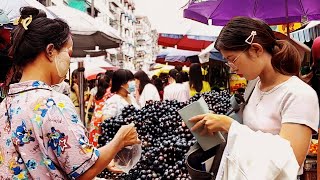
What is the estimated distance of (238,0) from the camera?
4852 mm

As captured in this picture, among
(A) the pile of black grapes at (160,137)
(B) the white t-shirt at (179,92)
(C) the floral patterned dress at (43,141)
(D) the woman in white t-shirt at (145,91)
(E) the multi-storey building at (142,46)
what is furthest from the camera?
(E) the multi-storey building at (142,46)

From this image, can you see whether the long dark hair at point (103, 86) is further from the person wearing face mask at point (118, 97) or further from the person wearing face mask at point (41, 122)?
the person wearing face mask at point (41, 122)

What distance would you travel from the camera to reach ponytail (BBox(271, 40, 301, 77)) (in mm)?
2189

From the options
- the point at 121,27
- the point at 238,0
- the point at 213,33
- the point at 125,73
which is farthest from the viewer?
the point at 121,27

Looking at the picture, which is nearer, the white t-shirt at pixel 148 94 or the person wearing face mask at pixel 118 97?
the person wearing face mask at pixel 118 97

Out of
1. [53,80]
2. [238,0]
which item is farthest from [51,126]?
[238,0]

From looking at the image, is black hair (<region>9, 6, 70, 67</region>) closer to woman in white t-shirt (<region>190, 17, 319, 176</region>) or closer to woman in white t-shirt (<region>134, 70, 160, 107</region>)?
woman in white t-shirt (<region>190, 17, 319, 176</region>)

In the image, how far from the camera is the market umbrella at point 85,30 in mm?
5648

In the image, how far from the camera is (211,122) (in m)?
2.08

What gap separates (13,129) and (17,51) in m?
0.35

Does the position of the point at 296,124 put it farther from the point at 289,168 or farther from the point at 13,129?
the point at 13,129

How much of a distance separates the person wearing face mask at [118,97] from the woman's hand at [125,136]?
3247mm

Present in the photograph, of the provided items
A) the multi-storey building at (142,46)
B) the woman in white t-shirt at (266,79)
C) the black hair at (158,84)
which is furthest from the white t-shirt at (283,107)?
the multi-storey building at (142,46)

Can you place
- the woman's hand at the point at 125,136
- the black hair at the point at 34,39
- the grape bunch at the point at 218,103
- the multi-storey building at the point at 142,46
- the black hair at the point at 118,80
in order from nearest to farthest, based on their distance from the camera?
1. the black hair at the point at 34,39
2. the woman's hand at the point at 125,136
3. the grape bunch at the point at 218,103
4. the black hair at the point at 118,80
5. the multi-storey building at the point at 142,46
